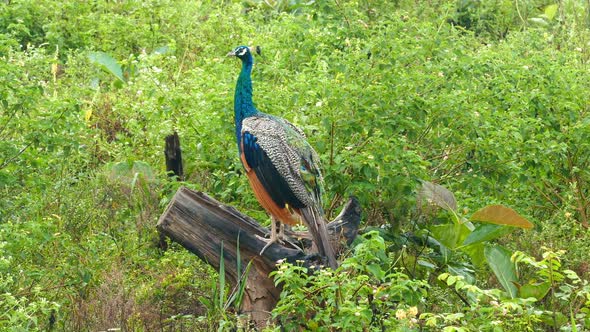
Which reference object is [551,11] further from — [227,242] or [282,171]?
[227,242]

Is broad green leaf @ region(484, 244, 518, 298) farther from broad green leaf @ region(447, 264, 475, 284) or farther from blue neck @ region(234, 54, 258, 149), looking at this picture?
blue neck @ region(234, 54, 258, 149)

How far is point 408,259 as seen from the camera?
21.9 feet

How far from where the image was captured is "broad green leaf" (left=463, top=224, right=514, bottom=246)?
669 centimetres

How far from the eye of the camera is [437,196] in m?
6.79

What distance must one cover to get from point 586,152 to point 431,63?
1.27 metres

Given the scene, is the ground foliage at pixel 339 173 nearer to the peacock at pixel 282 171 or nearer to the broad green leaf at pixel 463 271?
the broad green leaf at pixel 463 271

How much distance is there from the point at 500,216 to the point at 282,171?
135 centimetres

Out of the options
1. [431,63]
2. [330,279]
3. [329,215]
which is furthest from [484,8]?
[330,279]

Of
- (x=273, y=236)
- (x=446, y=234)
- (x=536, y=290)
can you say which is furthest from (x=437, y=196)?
(x=273, y=236)

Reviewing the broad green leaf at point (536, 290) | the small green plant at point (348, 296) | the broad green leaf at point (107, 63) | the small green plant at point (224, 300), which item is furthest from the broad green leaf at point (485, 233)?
the broad green leaf at point (107, 63)

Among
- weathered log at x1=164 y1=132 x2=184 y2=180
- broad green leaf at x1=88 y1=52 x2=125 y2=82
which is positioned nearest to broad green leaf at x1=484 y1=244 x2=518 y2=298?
weathered log at x1=164 y1=132 x2=184 y2=180

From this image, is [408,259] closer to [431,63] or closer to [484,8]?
[431,63]

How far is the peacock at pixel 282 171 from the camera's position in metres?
6.10

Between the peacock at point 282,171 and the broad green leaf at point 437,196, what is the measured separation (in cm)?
85
